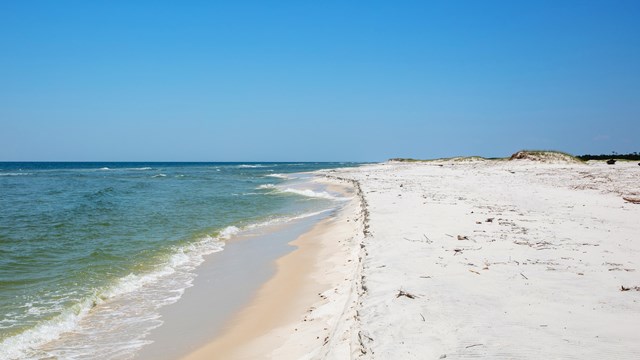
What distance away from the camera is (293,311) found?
696cm

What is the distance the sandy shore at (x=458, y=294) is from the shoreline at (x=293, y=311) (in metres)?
0.03

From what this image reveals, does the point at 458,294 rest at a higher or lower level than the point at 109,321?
higher

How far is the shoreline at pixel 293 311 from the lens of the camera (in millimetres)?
5547

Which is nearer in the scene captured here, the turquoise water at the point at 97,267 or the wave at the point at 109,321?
the wave at the point at 109,321

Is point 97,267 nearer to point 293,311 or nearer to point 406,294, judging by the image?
point 293,311

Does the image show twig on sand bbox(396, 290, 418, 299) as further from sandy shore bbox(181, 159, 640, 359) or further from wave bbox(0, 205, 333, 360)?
wave bbox(0, 205, 333, 360)

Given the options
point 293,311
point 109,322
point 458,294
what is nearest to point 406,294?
point 458,294

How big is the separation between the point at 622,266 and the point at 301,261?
682cm

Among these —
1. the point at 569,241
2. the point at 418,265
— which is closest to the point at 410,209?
the point at 569,241

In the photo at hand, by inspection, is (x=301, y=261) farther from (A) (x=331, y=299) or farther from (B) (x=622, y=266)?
(B) (x=622, y=266)

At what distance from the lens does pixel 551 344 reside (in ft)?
12.9

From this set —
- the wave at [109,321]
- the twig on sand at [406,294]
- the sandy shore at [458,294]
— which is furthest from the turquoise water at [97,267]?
the twig on sand at [406,294]

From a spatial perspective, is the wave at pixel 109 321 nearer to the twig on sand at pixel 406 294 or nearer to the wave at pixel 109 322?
the wave at pixel 109 322

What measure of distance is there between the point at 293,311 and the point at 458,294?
2832 millimetres
